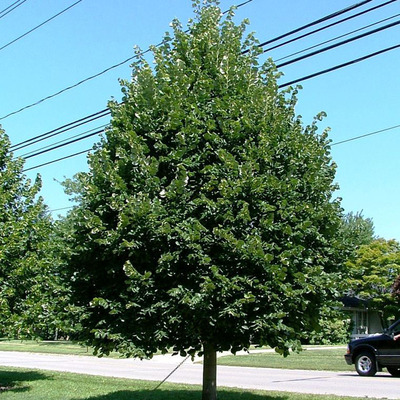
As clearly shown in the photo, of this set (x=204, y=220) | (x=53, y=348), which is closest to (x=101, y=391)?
(x=204, y=220)

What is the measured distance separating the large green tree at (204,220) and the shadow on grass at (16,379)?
725 centimetres

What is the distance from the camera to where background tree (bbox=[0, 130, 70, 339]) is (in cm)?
1266

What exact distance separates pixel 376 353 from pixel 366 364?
0.59 m

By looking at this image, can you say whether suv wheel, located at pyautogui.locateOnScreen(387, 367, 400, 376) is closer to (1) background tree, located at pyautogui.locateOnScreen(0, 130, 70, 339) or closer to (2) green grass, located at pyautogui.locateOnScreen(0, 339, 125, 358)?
(1) background tree, located at pyautogui.locateOnScreen(0, 130, 70, 339)

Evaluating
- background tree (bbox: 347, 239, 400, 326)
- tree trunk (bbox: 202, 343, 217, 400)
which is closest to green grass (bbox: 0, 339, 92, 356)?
tree trunk (bbox: 202, 343, 217, 400)

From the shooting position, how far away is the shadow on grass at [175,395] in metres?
10.8

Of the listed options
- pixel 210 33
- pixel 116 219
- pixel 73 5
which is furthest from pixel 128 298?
pixel 73 5

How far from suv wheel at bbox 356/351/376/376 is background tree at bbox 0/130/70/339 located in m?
9.67

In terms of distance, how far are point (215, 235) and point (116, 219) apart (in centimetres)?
150

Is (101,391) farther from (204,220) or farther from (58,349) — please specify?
(58,349)

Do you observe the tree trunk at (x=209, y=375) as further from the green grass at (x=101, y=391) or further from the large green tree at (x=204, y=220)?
the green grass at (x=101, y=391)

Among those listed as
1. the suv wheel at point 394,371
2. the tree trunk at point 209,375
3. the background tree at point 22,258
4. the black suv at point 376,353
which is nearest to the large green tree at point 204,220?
the tree trunk at point 209,375

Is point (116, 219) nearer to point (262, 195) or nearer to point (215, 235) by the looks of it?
point (215, 235)

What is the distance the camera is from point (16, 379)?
16141 mm
